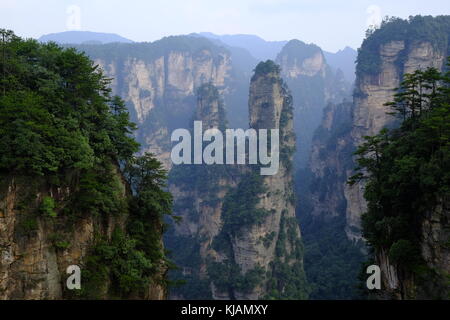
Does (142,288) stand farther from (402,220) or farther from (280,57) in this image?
(280,57)

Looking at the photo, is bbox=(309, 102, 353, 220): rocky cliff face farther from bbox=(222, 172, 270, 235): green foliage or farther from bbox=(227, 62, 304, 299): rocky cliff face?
bbox=(222, 172, 270, 235): green foliage

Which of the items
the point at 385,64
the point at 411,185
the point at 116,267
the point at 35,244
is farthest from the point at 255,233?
the point at 35,244

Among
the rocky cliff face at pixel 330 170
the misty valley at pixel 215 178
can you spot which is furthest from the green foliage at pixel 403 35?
the rocky cliff face at pixel 330 170

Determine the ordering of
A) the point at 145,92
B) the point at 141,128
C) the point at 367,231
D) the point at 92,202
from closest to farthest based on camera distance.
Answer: the point at 92,202, the point at 367,231, the point at 141,128, the point at 145,92

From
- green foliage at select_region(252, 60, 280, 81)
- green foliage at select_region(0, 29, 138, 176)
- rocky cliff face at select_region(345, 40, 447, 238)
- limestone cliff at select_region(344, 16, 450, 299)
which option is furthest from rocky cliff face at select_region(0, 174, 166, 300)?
rocky cliff face at select_region(345, 40, 447, 238)
